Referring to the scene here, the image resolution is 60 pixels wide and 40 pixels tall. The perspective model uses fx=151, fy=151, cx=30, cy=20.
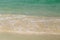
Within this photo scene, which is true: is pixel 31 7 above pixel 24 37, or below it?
above

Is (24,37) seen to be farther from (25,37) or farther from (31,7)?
(31,7)

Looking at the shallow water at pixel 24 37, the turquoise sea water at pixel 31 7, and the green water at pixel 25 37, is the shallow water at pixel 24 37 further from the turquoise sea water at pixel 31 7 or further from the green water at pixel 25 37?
the turquoise sea water at pixel 31 7

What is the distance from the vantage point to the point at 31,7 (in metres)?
1.27

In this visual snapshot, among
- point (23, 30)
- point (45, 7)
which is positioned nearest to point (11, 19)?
point (23, 30)

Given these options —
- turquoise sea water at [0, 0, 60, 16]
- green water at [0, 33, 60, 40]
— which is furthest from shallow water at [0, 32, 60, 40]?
turquoise sea water at [0, 0, 60, 16]

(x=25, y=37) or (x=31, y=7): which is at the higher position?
(x=31, y=7)

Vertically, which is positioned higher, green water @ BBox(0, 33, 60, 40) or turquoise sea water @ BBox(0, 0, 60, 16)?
turquoise sea water @ BBox(0, 0, 60, 16)

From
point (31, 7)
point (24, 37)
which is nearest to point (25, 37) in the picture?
point (24, 37)

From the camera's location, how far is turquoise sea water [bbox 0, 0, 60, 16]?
1.25 metres

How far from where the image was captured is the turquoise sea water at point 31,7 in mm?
1250

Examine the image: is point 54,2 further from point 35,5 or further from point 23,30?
point 23,30

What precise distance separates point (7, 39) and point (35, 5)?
0.37 m

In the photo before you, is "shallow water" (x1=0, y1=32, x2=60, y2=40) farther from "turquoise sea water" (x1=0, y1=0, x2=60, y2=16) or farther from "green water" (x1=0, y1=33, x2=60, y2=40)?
"turquoise sea water" (x1=0, y1=0, x2=60, y2=16)

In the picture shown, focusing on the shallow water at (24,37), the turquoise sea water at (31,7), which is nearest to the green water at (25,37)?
the shallow water at (24,37)
